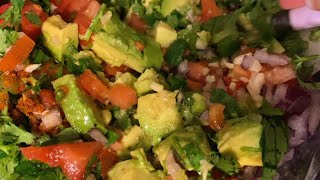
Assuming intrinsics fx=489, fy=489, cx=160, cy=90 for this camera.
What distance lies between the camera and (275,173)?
2148 mm

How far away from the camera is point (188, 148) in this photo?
2047 mm

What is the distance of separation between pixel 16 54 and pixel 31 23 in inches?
8.4

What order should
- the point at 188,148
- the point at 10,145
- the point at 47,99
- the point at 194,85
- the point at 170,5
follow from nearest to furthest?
1. the point at 188,148
2. the point at 10,145
3. the point at 47,99
4. the point at 194,85
5. the point at 170,5

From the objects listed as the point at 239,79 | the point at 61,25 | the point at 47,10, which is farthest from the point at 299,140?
the point at 47,10

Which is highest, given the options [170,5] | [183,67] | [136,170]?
[170,5]

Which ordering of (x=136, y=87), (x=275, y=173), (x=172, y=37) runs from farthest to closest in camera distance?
(x=172, y=37), (x=136, y=87), (x=275, y=173)

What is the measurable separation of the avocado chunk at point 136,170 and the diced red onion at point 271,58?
0.76m

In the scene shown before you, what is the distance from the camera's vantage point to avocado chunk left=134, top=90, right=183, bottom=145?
7.25 feet

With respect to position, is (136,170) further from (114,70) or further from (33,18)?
(33,18)

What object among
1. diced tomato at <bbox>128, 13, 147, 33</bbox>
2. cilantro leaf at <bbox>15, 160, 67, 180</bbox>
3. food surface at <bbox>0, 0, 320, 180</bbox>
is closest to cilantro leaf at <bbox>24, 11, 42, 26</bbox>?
food surface at <bbox>0, 0, 320, 180</bbox>

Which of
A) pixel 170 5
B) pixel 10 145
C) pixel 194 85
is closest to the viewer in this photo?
pixel 10 145

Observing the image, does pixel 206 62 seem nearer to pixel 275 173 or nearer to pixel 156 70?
pixel 156 70

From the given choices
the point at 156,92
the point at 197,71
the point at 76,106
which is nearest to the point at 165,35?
the point at 197,71

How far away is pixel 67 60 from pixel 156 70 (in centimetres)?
44
